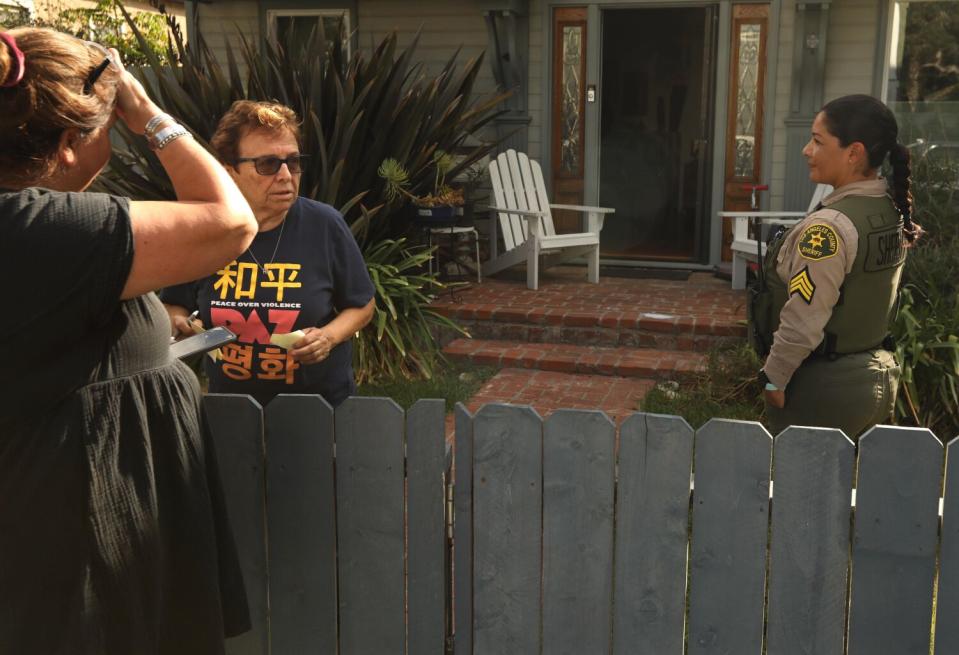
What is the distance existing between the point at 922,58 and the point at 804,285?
642 centimetres

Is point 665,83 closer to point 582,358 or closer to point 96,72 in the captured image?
point 582,358

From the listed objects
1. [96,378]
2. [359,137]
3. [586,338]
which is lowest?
[586,338]

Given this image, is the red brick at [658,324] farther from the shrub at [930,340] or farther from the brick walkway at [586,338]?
the shrub at [930,340]

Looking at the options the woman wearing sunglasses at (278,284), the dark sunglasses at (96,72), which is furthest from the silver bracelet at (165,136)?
the woman wearing sunglasses at (278,284)

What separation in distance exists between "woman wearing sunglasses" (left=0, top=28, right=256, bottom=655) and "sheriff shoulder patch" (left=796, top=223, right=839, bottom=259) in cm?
184

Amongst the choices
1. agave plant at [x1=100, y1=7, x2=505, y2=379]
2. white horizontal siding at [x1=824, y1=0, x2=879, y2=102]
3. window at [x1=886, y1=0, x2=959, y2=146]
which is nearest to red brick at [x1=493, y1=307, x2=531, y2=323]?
agave plant at [x1=100, y1=7, x2=505, y2=379]

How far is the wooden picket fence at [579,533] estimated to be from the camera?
237 centimetres

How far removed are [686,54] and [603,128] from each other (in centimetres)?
98

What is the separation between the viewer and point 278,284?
296cm

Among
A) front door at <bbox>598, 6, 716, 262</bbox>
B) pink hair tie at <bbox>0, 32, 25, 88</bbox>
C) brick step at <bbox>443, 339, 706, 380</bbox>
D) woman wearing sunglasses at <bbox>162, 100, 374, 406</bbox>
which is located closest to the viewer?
pink hair tie at <bbox>0, 32, 25, 88</bbox>

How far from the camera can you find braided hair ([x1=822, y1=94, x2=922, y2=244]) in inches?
120

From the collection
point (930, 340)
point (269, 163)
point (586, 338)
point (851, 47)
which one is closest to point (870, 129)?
point (269, 163)

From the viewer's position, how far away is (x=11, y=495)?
182 centimetres

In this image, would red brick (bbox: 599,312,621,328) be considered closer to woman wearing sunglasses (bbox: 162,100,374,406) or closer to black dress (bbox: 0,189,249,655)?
woman wearing sunglasses (bbox: 162,100,374,406)
